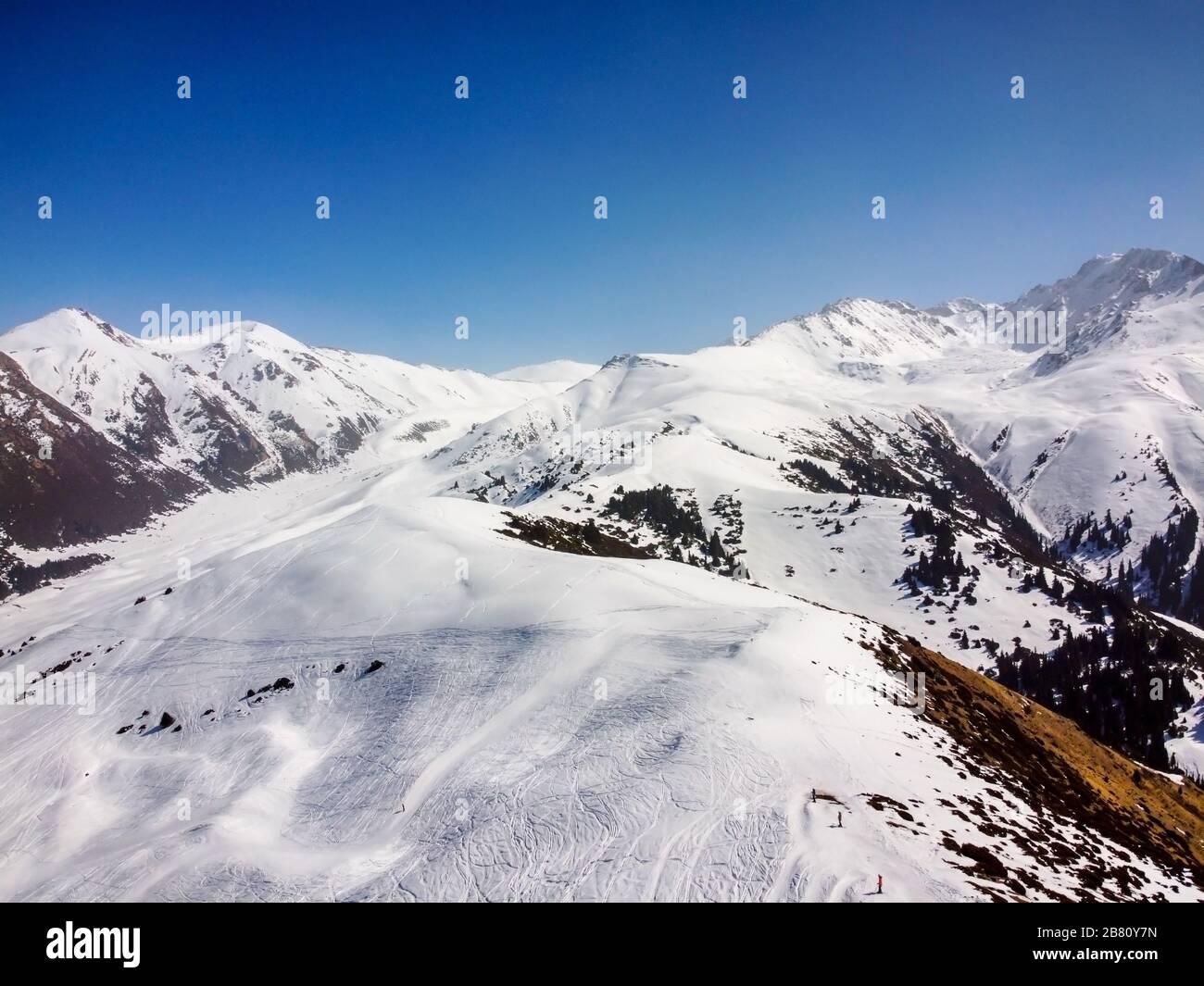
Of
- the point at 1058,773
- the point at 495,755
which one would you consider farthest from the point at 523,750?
the point at 1058,773

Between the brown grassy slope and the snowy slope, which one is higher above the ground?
the snowy slope

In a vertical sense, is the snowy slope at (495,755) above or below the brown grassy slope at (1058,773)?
above

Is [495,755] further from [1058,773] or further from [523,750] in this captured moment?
[1058,773]

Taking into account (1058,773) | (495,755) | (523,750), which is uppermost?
(523,750)

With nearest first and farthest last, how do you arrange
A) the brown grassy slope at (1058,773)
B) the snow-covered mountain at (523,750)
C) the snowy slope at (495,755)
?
1. the snowy slope at (495,755)
2. the snow-covered mountain at (523,750)
3. the brown grassy slope at (1058,773)

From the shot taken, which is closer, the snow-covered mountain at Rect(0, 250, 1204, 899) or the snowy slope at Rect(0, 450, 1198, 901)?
the snowy slope at Rect(0, 450, 1198, 901)

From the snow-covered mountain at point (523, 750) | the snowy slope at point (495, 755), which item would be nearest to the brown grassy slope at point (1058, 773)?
the snow-covered mountain at point (523, 750)

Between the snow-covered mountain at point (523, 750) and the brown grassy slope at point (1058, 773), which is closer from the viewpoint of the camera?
the snow-covered mountain at point (523, 750)

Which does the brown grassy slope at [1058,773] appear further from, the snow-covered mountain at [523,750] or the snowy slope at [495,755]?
the snowy slope at [495,755]

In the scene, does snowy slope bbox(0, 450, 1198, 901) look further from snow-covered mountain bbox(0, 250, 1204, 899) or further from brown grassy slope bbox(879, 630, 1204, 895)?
brown grassy slope bbox(879, 630, 1204, 895)

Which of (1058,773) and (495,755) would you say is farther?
(1058,773)

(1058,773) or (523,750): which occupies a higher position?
(523,750)

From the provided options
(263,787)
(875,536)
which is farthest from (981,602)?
(263,787)

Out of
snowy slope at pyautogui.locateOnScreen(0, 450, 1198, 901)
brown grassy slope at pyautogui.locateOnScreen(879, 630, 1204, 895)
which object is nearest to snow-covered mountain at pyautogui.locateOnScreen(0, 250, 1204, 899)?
snowy slope at pyautogui.locateOnScreen(0, 450, 1198, 901)
